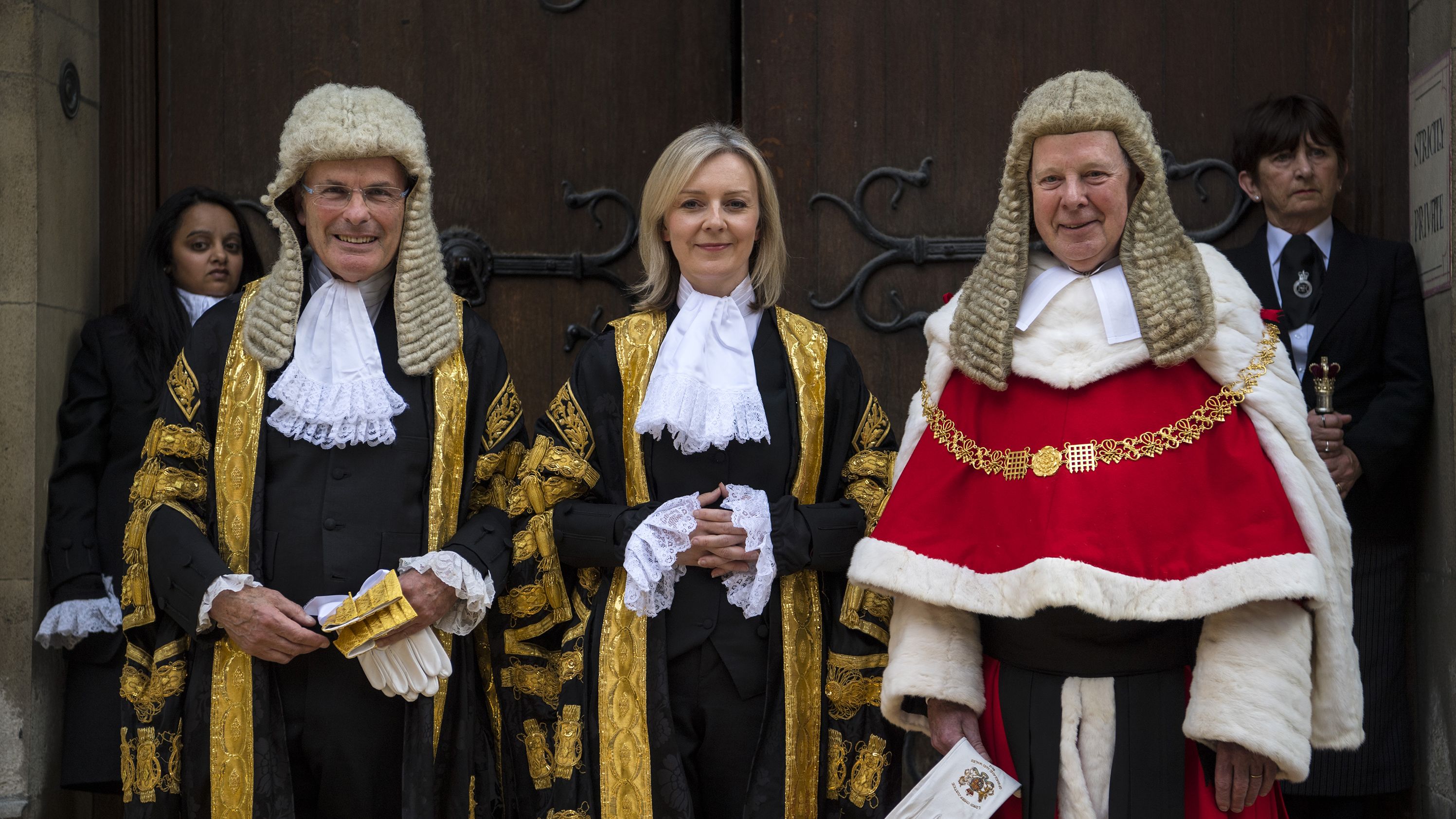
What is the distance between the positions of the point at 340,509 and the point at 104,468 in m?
1.17

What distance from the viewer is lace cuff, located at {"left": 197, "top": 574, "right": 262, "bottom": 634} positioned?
2.72 metres

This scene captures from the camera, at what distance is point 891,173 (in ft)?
13.2

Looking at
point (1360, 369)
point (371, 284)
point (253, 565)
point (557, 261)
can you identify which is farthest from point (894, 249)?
point (253, 565)

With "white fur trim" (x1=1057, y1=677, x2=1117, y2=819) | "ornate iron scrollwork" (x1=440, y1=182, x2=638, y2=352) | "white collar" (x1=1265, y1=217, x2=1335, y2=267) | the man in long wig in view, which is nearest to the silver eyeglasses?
the man in long wig

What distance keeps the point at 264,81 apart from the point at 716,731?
103 inches

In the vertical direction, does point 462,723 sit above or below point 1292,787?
above

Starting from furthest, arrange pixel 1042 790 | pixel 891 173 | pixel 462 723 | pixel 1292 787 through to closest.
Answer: pixel 891 173 < pixel 1292 787 < pixel 462 723 < pixel 1042 790

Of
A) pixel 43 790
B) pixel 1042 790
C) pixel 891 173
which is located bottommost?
pixel 43 790

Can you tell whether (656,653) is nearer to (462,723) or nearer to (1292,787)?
(462,723)

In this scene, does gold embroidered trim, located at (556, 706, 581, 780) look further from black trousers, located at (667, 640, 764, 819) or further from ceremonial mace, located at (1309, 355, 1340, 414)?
ceremonial mace, located at (1309, 355, 1340, 414)

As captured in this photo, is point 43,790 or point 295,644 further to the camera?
point 43,790

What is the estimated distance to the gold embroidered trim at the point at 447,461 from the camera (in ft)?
9.48

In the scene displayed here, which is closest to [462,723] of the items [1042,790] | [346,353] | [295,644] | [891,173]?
[295,644]

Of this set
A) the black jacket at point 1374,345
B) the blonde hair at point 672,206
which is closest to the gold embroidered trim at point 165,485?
the blonde hair at point 672,206
